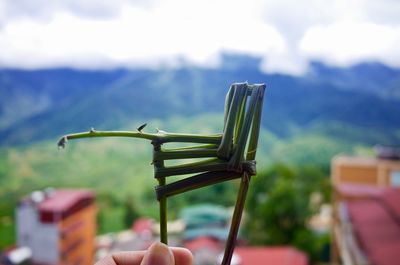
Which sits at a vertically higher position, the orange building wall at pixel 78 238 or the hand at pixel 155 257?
the hand at pixel 155 257

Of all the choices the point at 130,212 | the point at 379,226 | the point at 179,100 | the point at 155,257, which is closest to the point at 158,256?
the point at 155,257

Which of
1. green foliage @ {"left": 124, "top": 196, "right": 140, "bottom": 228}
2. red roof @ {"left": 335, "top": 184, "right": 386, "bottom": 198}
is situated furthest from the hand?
green foliage @ {"left": 124, "top": 196, "right": 140, "bottom": 228}

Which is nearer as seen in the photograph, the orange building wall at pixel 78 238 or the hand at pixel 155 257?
the hand at pixel 155 257

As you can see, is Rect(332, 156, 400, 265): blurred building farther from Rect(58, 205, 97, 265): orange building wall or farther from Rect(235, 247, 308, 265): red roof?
Rect(58, 205, 97, 265): orange building wall

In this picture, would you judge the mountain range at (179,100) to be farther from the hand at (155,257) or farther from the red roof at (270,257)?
the hand at (155,257)

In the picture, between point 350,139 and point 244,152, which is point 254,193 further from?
point 244,152

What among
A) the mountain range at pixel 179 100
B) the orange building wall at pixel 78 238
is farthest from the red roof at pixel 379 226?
the orange building wall at pixel 78 238
